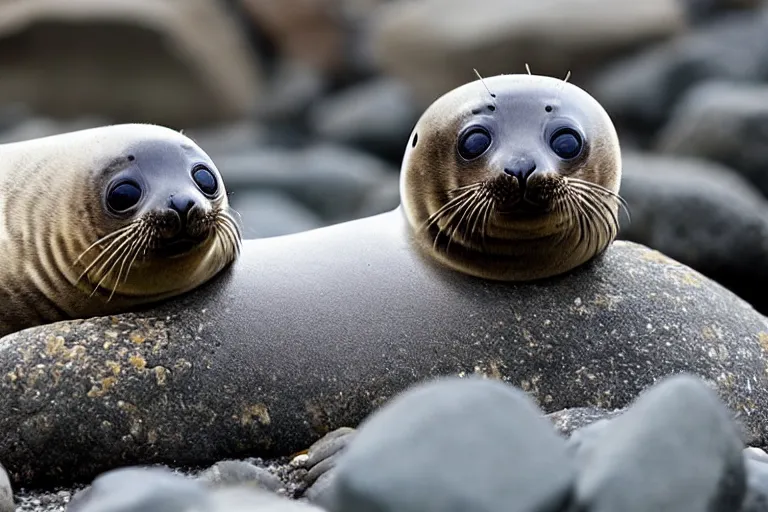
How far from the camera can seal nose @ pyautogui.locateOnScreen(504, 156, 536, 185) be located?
15.8 ft

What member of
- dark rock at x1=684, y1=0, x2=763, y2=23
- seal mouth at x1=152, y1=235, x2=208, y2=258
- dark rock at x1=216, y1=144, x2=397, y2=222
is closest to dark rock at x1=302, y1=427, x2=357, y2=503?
seal mouth at x1=152, y1=235, x2=208, y2=258

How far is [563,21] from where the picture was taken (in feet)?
54.3

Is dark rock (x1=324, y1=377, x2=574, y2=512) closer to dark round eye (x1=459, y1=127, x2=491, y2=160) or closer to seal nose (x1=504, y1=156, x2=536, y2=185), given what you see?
seal nose (x1=504, y1=156, x2=536, y2=185)

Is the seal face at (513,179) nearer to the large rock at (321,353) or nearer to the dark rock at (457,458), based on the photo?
the large rock at (321,353)

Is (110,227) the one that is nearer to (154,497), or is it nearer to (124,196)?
(124,196)

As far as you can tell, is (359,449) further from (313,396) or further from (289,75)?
(289,75)

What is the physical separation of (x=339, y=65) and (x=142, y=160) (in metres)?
17.4

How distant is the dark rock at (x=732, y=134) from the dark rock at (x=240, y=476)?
23.5 feet

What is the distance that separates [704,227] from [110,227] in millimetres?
4172

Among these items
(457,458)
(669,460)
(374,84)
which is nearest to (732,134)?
(669,460)

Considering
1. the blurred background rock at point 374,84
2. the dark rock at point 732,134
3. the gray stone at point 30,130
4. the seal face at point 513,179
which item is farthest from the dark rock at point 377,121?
the seal face at point 513,179

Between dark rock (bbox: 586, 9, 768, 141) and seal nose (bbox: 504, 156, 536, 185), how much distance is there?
11.0m

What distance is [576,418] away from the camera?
438 centimetres

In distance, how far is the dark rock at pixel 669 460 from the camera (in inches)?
113
